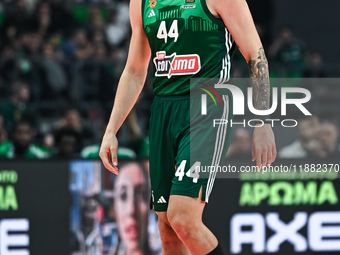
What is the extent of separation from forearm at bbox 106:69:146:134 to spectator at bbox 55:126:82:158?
355 centimetres

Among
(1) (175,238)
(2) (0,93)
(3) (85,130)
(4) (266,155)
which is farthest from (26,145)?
(4) (266,155)

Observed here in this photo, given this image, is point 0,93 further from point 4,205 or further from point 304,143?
point 304,143

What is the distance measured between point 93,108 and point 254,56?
5874mm

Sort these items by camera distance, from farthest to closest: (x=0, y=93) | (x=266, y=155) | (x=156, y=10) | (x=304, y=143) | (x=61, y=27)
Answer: (x=61, y=27) → (x=0, y=93) → (x=304, y=143) → (x=156, y=10) → (x=266, y=155)

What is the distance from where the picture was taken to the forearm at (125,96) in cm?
429

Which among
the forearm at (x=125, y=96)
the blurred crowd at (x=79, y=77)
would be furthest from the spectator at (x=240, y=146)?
the forearm at (x=125, y=96)

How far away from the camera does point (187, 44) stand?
395cm

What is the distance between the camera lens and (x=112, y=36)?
464 inches

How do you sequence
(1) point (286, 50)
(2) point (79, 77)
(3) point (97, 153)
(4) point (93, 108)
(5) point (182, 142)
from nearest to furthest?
(5) point (182, 142) < (3) point (97, 153) < (4) point (93, 108) < (2) point (79, 77) < (1) point (286, 50)

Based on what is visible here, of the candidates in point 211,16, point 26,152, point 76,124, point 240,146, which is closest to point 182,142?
point 211,16

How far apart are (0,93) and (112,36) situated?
9.32 ft

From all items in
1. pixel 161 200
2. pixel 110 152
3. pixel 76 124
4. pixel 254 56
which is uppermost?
pixel 254 56

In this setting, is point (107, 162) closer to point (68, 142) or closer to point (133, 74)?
point (133, 74)

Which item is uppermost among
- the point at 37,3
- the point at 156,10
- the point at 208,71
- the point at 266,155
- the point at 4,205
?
the point at 37,3
